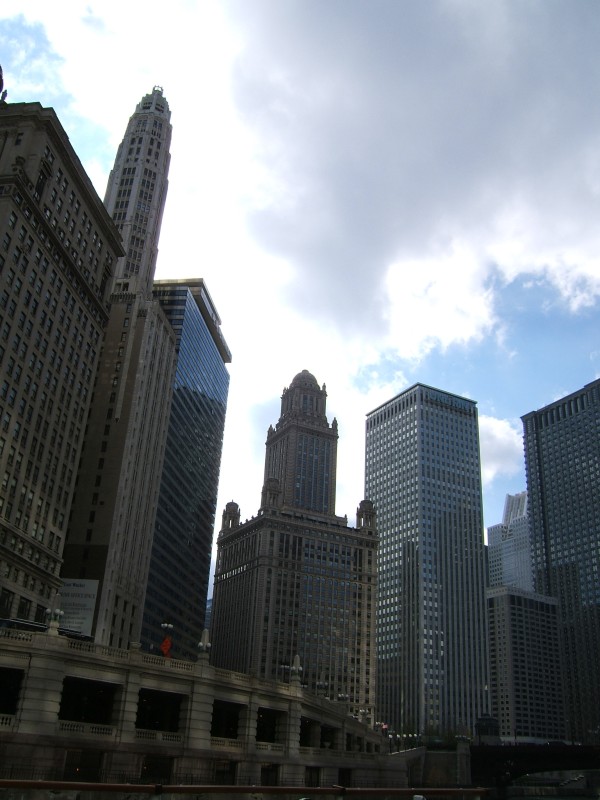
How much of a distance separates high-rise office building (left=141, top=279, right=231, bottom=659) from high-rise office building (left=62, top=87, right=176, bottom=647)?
13549 millimetres

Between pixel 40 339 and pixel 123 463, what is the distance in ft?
101

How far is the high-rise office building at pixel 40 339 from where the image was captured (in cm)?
8681

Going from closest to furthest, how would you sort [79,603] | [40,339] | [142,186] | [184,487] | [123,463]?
[40,339] → [79,603] → [123,463] → [142,186] → [184,487]

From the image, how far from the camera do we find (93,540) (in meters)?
114

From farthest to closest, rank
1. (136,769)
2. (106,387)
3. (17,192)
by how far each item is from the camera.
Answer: (106,387) < (17,192) < (136,769)

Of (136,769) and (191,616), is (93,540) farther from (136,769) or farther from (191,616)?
(191,616)

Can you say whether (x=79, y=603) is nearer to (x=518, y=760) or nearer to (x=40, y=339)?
(x=40, y=339)

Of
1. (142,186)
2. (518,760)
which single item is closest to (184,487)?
(142,186)

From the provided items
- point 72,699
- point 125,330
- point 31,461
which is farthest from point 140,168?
point 72,699

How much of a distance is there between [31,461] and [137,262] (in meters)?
75.9

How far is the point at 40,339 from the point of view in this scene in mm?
94562

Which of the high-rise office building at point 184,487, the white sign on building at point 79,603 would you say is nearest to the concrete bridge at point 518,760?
the high-rise office building at point 184,487

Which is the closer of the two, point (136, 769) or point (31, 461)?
point (136, 769)

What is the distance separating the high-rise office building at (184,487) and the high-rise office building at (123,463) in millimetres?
13549
